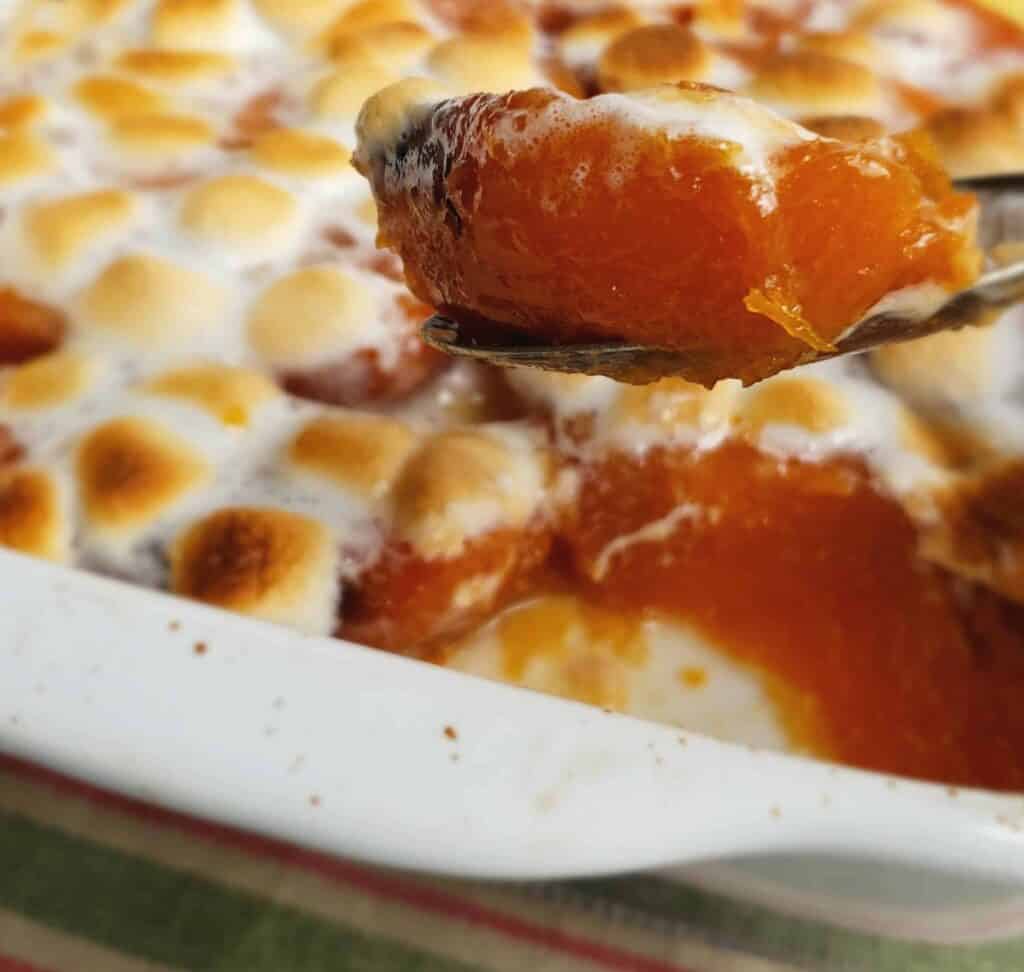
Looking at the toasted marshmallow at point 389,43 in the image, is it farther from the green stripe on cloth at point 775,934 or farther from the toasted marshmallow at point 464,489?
the green stripe on cloth at point 775,934

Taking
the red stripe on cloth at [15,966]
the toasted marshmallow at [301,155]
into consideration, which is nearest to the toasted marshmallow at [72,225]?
the toasted marshmallow at [301,155]

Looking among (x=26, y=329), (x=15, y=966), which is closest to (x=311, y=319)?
(x=26, y=329)

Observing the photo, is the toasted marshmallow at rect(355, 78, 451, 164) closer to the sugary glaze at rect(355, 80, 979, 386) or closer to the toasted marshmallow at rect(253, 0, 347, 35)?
the sugary glaze at rect(355, 80, 979, 386)

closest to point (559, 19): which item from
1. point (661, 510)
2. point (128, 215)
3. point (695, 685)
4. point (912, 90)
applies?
point (912, 90)

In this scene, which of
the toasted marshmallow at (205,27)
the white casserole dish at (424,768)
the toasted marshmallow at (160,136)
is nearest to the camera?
the white casserole dish at (424,768)

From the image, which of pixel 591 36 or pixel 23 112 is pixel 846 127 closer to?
pixel 591 36

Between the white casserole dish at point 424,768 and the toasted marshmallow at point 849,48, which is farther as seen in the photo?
the toasted marshmallow at point 849,48

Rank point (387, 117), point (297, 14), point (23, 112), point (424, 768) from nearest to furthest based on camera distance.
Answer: point (424, 768)
point (387, 117)
point (23, 112)
point (297, 14)
